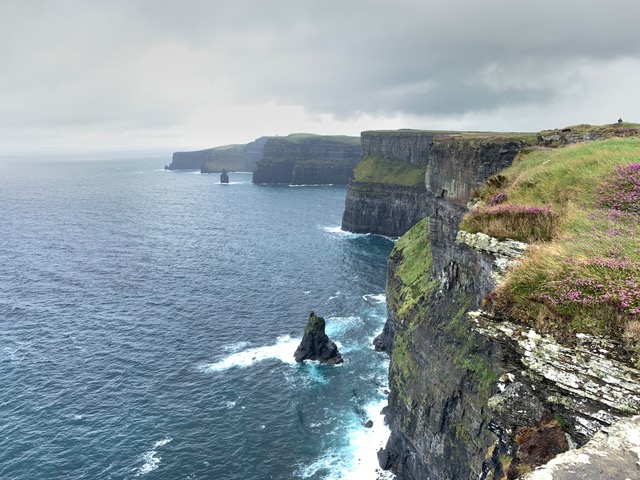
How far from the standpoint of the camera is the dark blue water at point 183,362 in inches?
1786

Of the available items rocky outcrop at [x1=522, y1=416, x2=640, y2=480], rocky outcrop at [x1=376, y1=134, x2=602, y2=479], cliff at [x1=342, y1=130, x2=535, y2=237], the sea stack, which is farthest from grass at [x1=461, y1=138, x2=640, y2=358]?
cliff at [x1=342, y1=130, x2=535, y2=237]

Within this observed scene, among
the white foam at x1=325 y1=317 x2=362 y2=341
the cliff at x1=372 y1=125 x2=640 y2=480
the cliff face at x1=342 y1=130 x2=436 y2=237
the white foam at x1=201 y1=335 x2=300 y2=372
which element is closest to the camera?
the cliff at x1=372 y1=125 x2=640 y2=480

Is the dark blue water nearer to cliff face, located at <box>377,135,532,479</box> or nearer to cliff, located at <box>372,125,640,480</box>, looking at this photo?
cliff face, located at <box>377,135,532,479</box>

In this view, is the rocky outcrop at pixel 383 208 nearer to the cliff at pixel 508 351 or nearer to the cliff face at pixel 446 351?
the cliff face at pixel 446 351

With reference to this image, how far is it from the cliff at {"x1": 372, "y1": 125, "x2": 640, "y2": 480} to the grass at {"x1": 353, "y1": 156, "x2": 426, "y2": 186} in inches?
3893

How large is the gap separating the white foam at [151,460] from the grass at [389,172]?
120 meters

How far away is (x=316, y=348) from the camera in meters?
64.0

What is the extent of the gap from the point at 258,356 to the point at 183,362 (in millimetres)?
11660

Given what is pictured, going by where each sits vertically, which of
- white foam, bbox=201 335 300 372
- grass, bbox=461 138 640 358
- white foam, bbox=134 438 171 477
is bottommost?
white foam, bbox=134 438 171 477

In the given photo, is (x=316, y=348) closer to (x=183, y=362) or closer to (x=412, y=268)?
(x=412, y=268)

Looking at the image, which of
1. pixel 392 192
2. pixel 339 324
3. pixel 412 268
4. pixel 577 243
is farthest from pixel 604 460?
pixel 392 192

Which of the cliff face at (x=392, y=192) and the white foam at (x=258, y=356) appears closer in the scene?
the white foam at (x=258, y=356)

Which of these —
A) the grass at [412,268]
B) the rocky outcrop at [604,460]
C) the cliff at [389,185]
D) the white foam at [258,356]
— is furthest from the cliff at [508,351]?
the cliff at [389,185]

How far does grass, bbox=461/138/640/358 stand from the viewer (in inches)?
434
